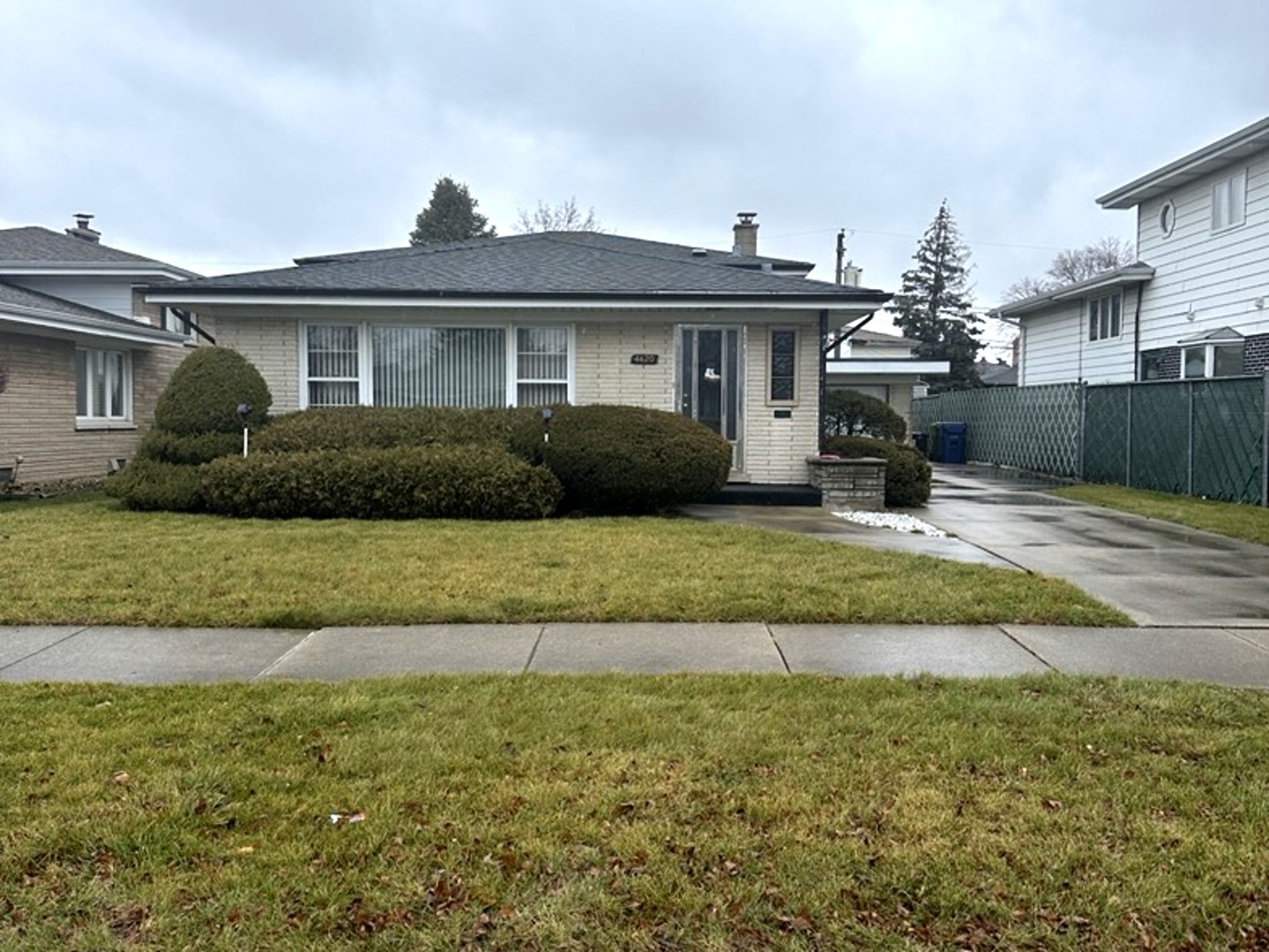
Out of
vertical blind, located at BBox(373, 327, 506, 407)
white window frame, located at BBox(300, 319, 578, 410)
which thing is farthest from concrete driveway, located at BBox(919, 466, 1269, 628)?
vertical blind, located at BBox(373, 327, 506, 407)

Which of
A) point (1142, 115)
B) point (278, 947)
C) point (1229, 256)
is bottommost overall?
point (278, 947)

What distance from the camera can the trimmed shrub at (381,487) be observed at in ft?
35.5

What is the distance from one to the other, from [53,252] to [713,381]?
16046 millimetres

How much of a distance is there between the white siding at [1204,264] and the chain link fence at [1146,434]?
1.95m

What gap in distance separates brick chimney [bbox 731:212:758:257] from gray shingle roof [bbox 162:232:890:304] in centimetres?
641

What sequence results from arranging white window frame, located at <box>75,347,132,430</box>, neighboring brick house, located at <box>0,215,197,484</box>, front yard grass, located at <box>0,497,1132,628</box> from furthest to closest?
white window frame, located at <box>75,347,132,430</box> → neighboring brick house, located at <box>0,215,197,484</box> → front yard grass, located at <box>0,497,1132,628</box>

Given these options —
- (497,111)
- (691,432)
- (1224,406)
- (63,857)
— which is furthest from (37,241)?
(1224,406)

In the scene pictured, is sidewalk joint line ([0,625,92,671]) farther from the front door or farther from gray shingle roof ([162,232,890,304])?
the front door

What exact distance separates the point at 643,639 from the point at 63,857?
11.3 feet

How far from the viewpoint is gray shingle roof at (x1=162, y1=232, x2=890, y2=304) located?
1325cm

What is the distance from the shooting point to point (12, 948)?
253 centimetres

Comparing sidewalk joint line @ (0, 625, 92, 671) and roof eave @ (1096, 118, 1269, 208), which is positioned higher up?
roof eave @ (1096, 118, 1269, 208)

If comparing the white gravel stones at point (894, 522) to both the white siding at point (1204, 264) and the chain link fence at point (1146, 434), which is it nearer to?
the chain link fence at point (1146, 434)

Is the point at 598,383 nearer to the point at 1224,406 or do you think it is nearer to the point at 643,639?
the point at 643,639
